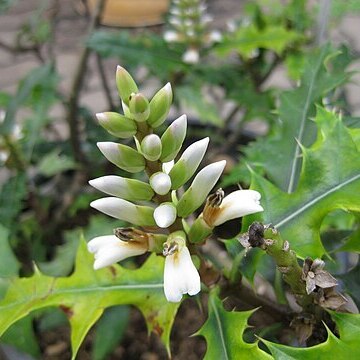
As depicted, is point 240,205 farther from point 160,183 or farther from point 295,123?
point 295,123

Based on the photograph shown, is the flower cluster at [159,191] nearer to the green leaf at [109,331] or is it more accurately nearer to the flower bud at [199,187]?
the flower bud at [199,187]

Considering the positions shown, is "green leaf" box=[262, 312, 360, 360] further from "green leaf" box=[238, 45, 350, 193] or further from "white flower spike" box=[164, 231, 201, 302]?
"green leaf" box=[238, 45, 350, 193]

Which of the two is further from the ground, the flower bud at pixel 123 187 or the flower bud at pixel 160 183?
the flower bud at pixel 160 183

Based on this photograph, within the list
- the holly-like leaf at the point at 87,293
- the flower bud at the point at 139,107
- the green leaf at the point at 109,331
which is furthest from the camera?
the green leaf at the point at 109,331

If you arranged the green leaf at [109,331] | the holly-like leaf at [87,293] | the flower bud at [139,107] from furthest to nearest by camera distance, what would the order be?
the green leaf at [109,331] → the holly-like leaf at [87,293] → the flower bud at [139,107]

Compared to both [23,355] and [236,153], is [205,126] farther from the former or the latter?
[23,355]

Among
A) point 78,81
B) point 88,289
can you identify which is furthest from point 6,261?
point 78,81

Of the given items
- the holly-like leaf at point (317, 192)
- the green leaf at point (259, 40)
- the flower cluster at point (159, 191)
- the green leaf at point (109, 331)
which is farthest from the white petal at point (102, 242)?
the green leaf at point (259, 40)
